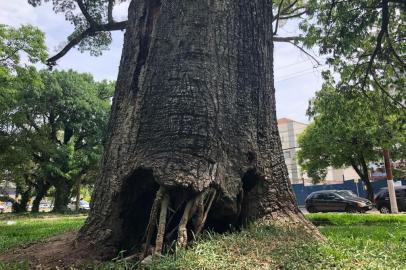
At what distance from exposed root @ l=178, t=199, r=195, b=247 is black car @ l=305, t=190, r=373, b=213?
18.9m

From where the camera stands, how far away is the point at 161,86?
396 centimetres

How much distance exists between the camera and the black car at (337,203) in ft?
67.6

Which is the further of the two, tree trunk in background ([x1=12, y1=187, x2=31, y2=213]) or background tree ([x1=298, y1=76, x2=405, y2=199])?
tree trunk in background ([x1=12, y1=187, x2=31, y2=213])

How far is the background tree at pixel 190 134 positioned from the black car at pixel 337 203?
1793 cm

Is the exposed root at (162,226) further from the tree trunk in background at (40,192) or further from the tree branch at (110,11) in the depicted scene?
the tree trunk in background at (40,192)

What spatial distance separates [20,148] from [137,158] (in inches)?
809

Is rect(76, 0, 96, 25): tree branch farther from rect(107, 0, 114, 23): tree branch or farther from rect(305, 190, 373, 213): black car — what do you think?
rect(305, 190, 373, 213): black car

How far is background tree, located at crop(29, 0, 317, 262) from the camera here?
366 cm

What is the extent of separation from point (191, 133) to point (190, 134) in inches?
0.5

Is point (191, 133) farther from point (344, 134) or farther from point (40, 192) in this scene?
point (40, 192)

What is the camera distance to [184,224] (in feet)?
11.5

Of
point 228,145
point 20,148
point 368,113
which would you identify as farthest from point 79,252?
point 20,148

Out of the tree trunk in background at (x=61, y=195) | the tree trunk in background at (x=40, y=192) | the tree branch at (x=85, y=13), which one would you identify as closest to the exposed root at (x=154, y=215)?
the tree branch at (x=85, y=13)

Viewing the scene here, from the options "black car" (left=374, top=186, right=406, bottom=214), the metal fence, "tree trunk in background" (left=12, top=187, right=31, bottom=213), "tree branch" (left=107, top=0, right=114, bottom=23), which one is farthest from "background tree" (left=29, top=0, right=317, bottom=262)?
"tree trunk in background" (left=12, top=187, right=31, bottom=213)
